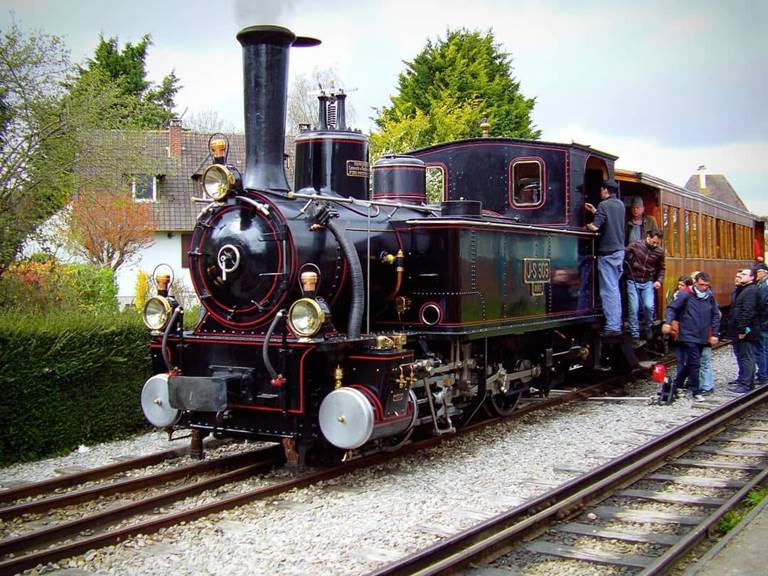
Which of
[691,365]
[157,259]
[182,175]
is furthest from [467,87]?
[691,365]

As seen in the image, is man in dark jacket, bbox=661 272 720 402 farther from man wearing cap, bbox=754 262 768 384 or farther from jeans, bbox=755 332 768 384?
jeans, bbox=755 332 768 384

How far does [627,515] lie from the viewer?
5.81 m

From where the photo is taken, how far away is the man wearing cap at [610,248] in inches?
401

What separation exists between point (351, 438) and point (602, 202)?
Result: 5.63m

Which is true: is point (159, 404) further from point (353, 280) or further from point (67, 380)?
point (353, 280)

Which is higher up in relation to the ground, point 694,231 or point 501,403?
point 694,231

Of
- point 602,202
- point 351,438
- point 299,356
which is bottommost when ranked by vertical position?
point 351,438

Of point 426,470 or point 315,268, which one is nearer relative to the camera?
point 315,268

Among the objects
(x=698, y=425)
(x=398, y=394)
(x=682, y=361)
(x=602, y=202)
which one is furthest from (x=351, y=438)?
(x=682, y=361)

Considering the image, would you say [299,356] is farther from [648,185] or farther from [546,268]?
[648,185]

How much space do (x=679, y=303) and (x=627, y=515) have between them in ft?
18.4

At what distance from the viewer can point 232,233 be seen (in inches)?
264

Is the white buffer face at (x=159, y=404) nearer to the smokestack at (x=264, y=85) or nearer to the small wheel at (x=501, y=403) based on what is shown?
the smokestack at (x=264, y=85)

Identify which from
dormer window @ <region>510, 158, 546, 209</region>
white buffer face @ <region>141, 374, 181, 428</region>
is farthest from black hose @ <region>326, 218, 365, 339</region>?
dormer window @ <region>510, 158, 546, 209</region>
